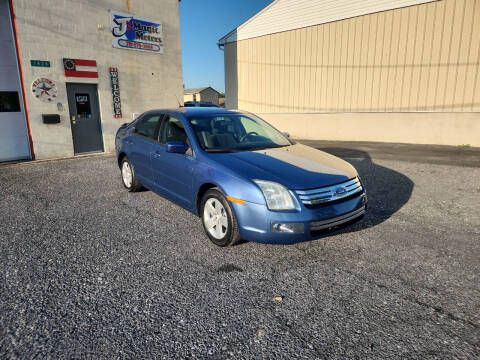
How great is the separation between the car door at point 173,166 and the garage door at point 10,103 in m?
7.46

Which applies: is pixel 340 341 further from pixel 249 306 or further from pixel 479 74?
pixel 479 74

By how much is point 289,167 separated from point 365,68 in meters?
12.0

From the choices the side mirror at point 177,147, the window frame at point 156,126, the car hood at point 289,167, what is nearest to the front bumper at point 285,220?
the car hood at point 289,167

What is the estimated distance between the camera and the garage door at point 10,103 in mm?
9289

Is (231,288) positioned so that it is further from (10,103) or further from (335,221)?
(10,103)

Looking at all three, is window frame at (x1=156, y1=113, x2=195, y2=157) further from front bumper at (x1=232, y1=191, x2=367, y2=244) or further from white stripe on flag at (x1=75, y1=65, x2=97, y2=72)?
white stripe on flag at (x1=75, y1=65, x2=97, y2=72)

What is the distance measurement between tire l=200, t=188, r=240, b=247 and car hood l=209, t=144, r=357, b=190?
0.39 m

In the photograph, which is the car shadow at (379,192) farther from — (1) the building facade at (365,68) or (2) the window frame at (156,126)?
(1) the building facade at (365,68)

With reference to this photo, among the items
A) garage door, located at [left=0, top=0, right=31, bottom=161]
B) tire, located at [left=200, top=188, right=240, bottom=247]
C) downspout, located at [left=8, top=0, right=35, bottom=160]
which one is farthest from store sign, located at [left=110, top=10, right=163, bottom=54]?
tire, located at [left=200, top=188, right=240, bottom=247]

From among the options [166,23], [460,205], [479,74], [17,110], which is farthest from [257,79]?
[460,205]

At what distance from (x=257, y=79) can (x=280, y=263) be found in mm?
15575

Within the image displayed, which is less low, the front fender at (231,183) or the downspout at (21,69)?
the downspout at (21,69)

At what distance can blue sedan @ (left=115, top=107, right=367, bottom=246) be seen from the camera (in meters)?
3.26

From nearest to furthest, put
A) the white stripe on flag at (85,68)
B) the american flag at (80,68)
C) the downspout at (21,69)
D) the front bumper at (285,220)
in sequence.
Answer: the front bumper at (285,220)
the downspout at (21,69)
the american flag at (80,68)
the white stripe on flag at (85,68)
